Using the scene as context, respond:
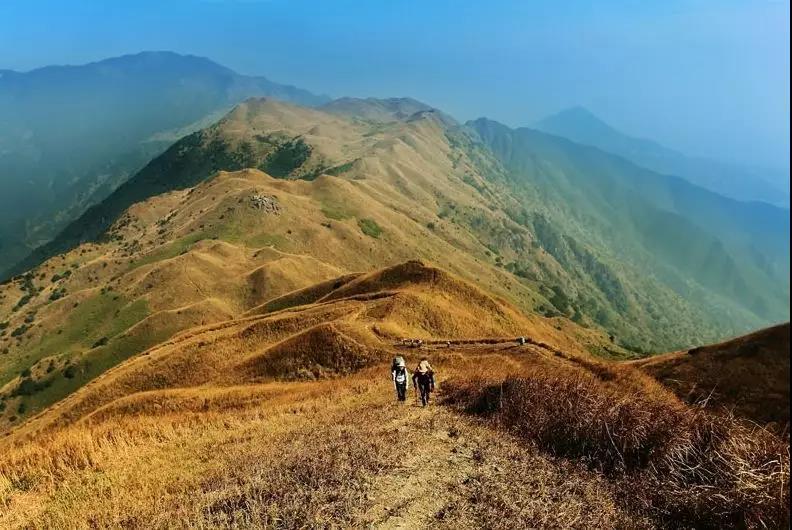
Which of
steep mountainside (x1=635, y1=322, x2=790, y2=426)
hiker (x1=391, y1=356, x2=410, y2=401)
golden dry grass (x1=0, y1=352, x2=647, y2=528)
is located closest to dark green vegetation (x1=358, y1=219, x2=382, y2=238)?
steep mountainside (x1=635, y1=322, x2=790, y2=426)

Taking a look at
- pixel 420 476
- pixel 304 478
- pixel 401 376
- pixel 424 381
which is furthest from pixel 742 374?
pixel 304 478

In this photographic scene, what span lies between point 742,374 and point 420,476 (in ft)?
76.7

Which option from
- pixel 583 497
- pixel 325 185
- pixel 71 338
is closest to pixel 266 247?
pixel 71 338

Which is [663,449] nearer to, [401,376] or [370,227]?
[401,376]

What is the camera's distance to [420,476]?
14031 millimetres

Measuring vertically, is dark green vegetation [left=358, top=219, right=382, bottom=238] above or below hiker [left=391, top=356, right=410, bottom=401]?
above

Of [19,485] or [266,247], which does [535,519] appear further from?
[266,247]

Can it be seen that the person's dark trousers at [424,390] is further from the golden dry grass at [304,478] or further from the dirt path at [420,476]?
the dirt path at [420,476]

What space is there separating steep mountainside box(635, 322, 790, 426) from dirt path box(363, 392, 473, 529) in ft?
37.9

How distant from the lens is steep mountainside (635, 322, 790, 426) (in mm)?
24422

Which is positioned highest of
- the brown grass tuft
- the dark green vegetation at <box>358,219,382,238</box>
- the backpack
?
the dark green vegetation at <box>358,219,382,238</box>

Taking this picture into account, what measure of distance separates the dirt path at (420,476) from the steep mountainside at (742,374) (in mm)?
11550

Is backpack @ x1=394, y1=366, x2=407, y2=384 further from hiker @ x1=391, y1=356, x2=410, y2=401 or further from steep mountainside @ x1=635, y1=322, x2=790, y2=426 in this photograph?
steep mountainside @ x1=635, y1=322, x2=790, y2=426

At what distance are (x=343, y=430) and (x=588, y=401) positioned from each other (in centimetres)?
796
